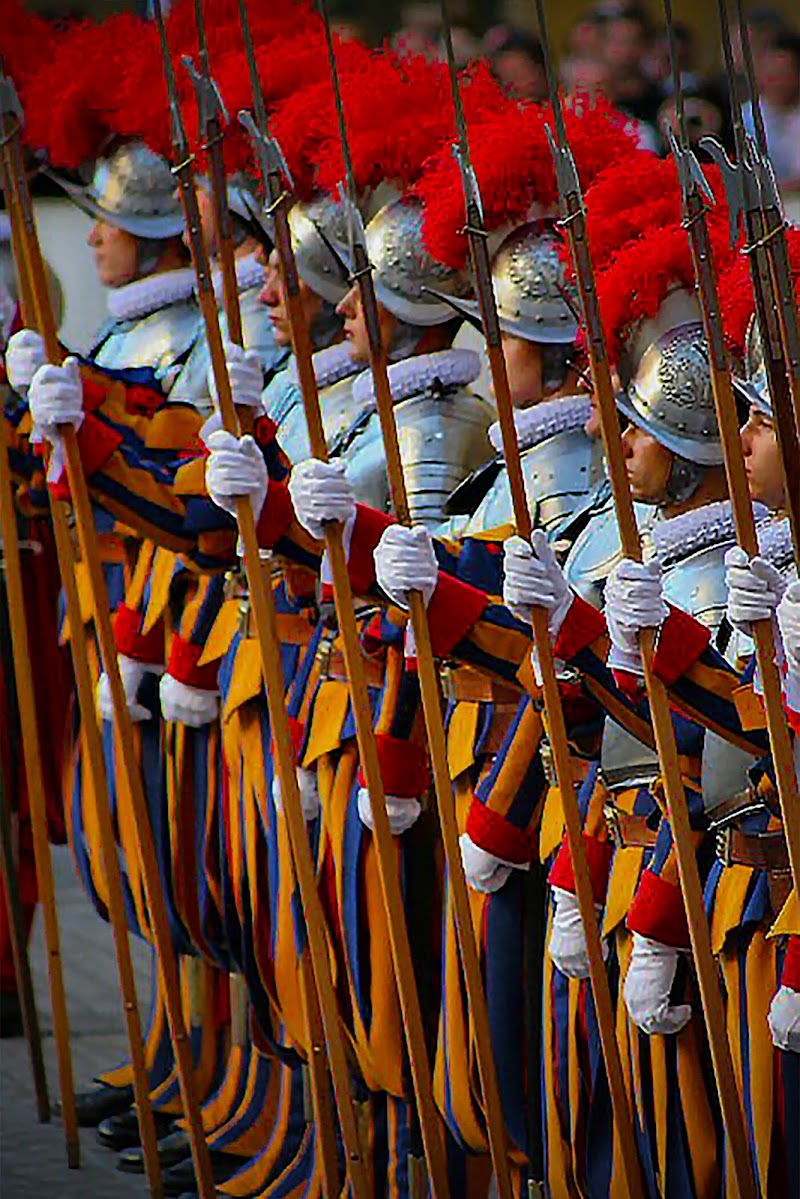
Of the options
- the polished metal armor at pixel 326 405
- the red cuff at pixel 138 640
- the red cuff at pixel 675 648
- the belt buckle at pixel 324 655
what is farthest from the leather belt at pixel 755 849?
the red cuff at pixel 138 640

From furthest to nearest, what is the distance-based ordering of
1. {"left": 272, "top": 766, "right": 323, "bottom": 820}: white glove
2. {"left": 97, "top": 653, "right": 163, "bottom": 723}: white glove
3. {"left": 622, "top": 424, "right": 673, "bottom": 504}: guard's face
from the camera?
{"left": 97, "top": 653, "right": 163, "bottom": 723}: white glove, {"left": 272, "top": 766, "right": 323, "bottom": 820}: white glove, {"left": 622, "top": 424, "right": 673, "bottom": 504}: guard's face

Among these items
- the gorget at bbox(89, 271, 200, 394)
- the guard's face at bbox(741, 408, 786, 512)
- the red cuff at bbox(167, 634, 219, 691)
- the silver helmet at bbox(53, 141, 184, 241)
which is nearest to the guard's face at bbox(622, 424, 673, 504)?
the guard's face at bbox(741, 408, 786, 512)

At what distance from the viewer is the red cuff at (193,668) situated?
5203 mm

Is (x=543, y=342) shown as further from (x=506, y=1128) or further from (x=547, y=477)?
(x=506, y=1128)

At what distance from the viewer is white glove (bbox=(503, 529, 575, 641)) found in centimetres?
367

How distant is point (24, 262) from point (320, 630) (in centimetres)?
83

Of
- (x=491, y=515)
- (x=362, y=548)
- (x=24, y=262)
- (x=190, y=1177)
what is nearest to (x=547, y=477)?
(x=491, y=515)

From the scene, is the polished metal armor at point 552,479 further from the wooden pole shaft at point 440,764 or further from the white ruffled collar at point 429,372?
the wooden pole shaft at point 440,764

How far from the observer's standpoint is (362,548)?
410 centimetres

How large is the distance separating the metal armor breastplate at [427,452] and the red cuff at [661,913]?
Answer: 47.5 inches

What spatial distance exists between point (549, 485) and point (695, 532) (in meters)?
0.56

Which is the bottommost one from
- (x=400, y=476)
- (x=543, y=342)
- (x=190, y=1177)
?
(x=190, y=1177)

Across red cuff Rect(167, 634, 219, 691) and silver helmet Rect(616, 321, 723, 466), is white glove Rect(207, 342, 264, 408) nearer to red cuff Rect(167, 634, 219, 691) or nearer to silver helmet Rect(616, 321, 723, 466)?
red cuff Rect(167, 634, 219, 691)

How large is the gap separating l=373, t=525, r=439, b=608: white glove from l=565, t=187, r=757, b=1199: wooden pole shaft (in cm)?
45
